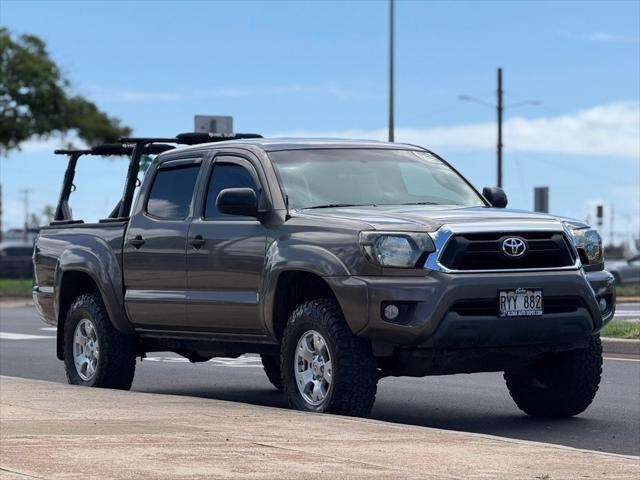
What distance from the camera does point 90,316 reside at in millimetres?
13062

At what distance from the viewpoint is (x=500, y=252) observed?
10094 mm

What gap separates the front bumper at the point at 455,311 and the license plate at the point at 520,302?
1.5 inches

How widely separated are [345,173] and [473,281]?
6.30 ft

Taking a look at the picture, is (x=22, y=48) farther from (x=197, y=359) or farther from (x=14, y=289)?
(x=197, y=359)

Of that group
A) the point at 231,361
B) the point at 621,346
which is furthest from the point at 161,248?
the point at 621,346

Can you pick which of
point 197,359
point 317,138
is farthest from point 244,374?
point 317,138

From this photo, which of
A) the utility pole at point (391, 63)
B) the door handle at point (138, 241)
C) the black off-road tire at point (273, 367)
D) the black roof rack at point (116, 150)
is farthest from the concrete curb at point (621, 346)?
the utility pole at point (391, 63)

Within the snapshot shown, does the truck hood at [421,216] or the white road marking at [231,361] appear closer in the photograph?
the truck hood at [421,216]

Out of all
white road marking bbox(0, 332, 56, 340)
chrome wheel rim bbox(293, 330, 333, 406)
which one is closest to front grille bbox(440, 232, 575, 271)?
chrome wheel rim bbox(293, 330, 333, 406)

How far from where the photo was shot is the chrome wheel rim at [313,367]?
10391 millimetres

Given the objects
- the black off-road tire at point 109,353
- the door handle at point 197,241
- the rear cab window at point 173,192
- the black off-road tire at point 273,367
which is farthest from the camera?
the black off-road tire at point 273,367

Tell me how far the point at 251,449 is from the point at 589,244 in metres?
3.56

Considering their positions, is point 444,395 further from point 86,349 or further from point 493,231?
point 493,231

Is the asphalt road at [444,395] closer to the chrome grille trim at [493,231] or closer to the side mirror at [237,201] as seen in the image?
the chrome grille trim at [493,231]
